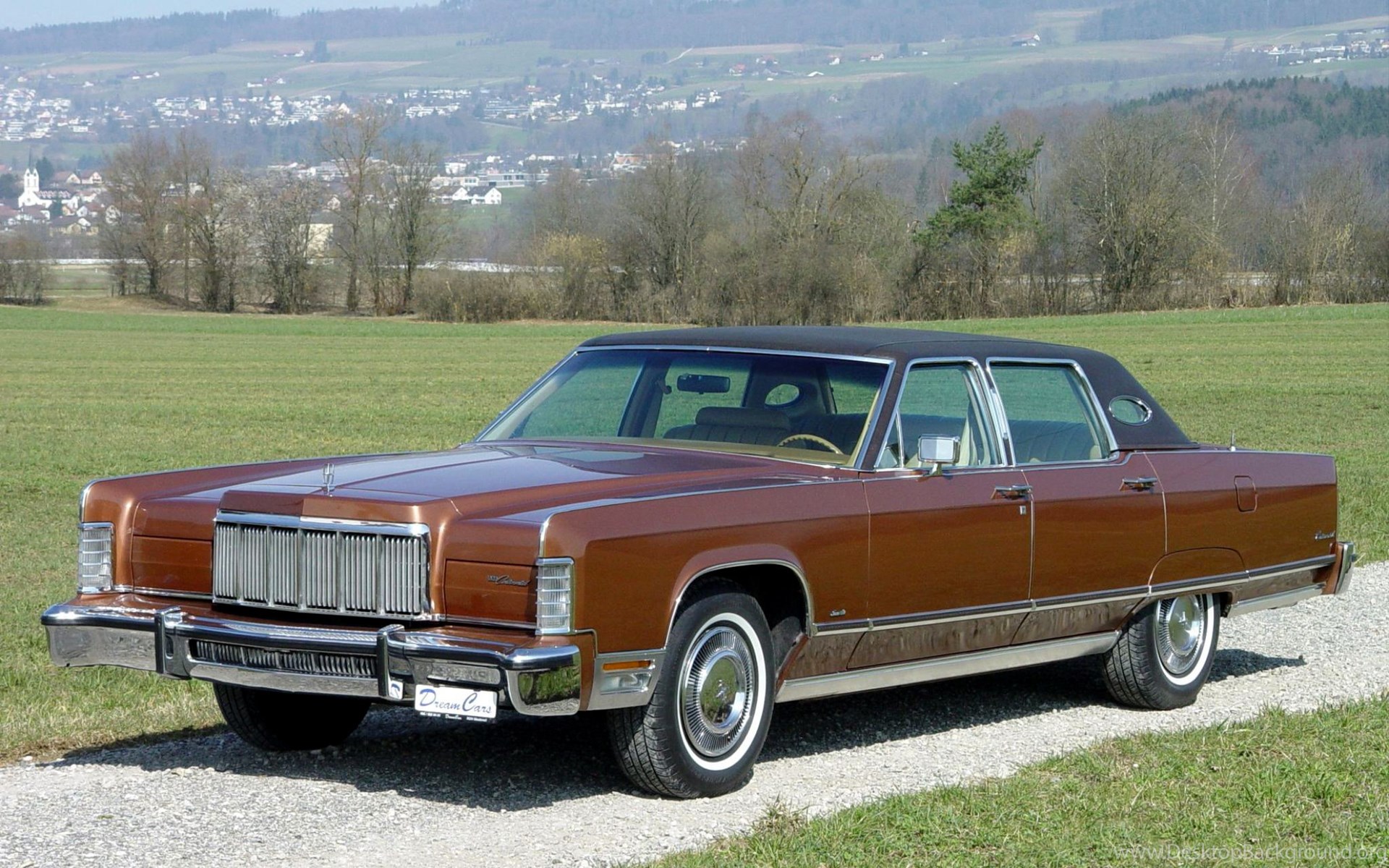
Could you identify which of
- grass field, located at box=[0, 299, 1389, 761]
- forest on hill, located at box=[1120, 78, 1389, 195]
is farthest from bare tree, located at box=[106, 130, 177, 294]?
forest on hill, located at box=[1120, 78, 1389, 195]

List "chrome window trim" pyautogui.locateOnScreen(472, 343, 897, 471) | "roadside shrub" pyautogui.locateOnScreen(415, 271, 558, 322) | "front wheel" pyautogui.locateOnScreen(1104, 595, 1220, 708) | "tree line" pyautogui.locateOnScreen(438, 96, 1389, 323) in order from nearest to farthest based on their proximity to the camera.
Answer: "chrome window trim" pyautogui.locateOnScreen(472, 343, 897, 471), "front wheel" pyautogui.locateOnScreen(1104, 595, 1220, 708), "tree line" pyautogui.locateOnScreen(438, 96, 1389, 323), "roadside shrub" pyautogui.locateOnScreen(415, 271, 558, 322)

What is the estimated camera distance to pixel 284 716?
21.4ft

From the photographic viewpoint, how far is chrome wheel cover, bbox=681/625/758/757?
227 inches

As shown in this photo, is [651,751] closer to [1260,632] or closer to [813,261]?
[1260,632]

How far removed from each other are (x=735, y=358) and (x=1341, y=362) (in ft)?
115

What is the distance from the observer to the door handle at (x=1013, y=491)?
6.86 meters

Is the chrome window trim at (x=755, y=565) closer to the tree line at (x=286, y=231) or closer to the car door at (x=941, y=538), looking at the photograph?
the car door at (x=941, y=538)

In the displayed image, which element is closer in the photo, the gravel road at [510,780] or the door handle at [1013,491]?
the gravel road at [510,780]

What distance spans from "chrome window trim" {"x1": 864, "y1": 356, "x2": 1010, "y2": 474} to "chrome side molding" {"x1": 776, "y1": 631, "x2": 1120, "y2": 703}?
75cm

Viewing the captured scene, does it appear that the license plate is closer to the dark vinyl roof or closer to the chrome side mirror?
the chrome side mirror

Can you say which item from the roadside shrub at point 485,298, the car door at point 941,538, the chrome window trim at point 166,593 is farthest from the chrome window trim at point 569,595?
the roadside shrub at point 485,298

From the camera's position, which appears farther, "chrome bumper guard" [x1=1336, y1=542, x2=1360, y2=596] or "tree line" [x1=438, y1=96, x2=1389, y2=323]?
"tree line" [x1=438, y1=96, x2=1389, y2=323]

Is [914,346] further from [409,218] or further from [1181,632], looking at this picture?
[409,218]

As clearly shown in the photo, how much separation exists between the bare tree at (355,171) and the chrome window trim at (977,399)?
3505 inches
